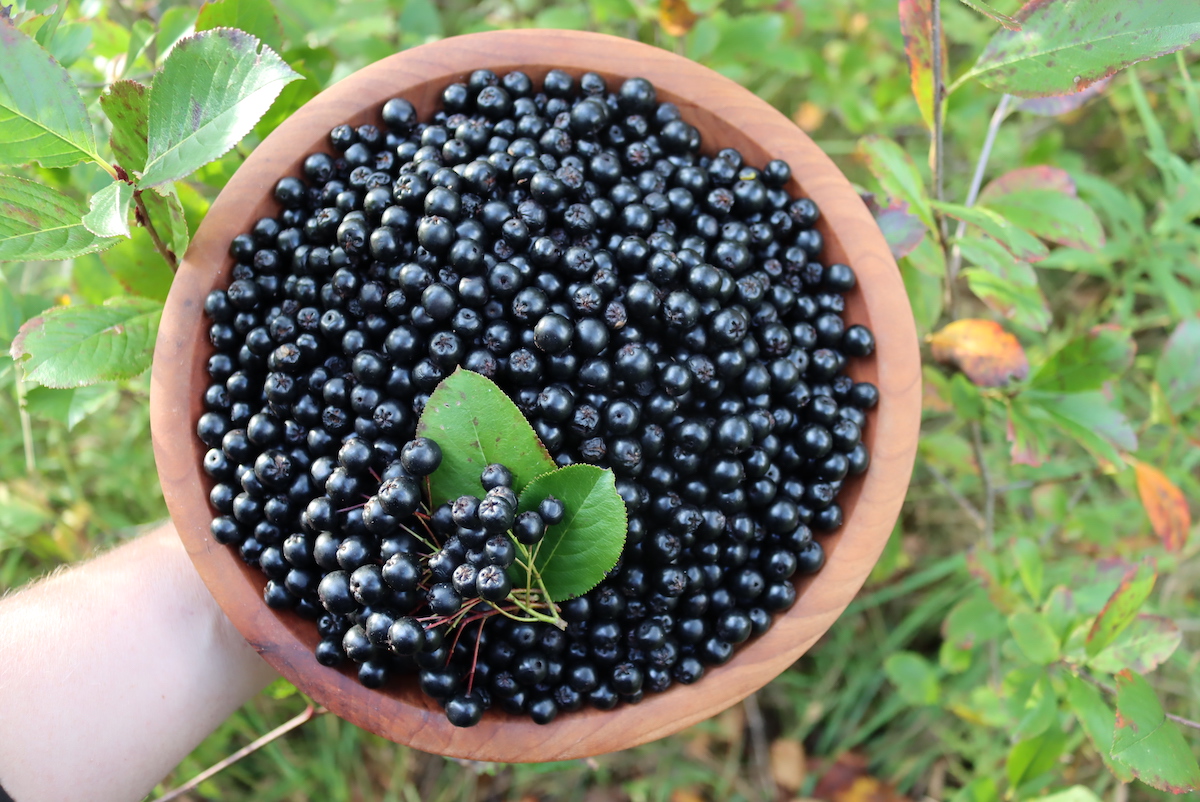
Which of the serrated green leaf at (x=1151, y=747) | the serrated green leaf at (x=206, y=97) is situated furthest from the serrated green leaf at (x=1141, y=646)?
the serrated green leaf at (x=206, y=97)

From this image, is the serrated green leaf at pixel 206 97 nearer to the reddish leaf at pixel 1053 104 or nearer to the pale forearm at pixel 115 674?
the pale forearm at pixel 115 674

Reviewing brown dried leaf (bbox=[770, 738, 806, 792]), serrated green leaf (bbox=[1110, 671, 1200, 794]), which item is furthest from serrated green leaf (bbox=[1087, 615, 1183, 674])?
brown dried leaf (bbox=[770, 738, 806, 792])

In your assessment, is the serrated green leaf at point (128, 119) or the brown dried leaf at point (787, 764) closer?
the serrated green leaf at point (128, 119)

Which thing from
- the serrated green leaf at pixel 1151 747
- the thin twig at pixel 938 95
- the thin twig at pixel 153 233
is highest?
the thin twig at pixel 938 95

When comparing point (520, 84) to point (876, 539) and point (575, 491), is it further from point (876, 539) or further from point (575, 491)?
point (876, 539)

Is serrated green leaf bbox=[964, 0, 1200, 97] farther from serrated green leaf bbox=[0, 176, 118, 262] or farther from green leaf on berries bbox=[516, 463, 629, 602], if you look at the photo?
serrated green leaf bbox=[0, 176, 118, 262]

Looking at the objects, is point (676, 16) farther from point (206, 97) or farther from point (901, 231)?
point (206, 97)

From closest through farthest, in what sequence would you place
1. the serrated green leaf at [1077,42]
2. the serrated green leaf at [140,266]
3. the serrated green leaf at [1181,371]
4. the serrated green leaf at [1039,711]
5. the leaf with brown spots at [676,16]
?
the serrated green leaf at [1077,42], the serrated green leaf at [140,266], the serrated green leaf at [1039,711], the serrated green leaf at [1181,371], the leaf with brown spots at [676,16]
